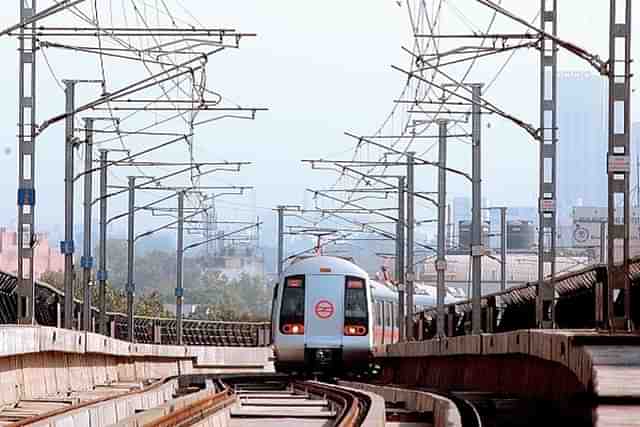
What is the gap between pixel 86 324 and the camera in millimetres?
45438

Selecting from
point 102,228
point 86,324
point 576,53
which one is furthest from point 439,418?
point 102,228

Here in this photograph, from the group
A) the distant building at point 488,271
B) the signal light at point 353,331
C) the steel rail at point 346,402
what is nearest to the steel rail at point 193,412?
the steel rail at point 346,402

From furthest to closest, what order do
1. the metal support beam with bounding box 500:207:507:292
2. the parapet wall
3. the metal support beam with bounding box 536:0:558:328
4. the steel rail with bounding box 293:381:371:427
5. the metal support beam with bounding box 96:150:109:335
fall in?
the metal support beam with bounding box 500:207:507:292 < the metal support beam with bounding box 96:150:109:335 < the metal support beam with bounding box 536:0:558:328 < the parapet wall < the steel rail with bounding box 293:381:371:427

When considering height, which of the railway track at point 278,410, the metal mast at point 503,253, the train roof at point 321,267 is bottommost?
the railway track at point 278,410

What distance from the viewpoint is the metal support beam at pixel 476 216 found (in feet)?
131

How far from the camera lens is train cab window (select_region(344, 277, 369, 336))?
40.8 meters

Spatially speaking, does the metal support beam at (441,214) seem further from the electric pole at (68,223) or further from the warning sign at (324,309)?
the electric pole at (68,223)

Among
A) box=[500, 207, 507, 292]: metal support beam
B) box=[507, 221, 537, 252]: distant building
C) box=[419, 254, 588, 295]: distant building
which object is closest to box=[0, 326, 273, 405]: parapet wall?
box=[500, 207, 507, 292]: metal support beam

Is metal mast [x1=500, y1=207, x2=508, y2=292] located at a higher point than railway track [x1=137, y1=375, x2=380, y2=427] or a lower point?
higher

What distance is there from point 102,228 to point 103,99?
23.4 metres

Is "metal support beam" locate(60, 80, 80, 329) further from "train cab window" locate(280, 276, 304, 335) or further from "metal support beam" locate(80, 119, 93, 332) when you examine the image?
"train cab window" locate(280, 276, 304, 335)

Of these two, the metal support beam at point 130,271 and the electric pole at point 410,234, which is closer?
the electric pole at point 410,234

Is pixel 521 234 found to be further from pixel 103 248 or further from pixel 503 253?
pixel 103 248

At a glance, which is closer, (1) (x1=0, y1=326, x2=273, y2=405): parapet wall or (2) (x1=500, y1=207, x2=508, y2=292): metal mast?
(1) (x1=0, y1=326, x2=273, y2=405): parapet wall
